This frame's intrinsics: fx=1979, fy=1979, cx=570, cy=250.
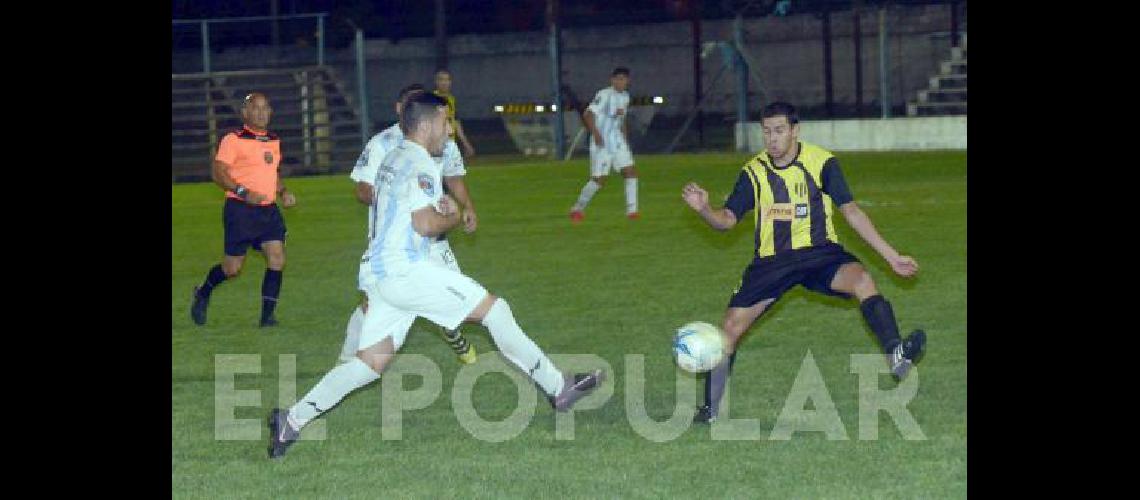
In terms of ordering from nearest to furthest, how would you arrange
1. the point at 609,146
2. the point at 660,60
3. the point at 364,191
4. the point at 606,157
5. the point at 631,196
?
the point at 364,191 → the point at 631,196 → the point at 606,157 → the point at 609,146 → the point at 660,60

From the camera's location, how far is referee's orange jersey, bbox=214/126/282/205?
1411 cm

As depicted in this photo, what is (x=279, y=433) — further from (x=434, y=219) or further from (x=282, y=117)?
(x=282, y=117)

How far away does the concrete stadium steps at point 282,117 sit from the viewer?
38.6 m

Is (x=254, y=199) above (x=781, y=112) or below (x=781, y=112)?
below

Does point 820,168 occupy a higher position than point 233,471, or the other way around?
point 820,168

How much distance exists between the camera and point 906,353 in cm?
952

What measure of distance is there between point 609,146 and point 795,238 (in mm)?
15259

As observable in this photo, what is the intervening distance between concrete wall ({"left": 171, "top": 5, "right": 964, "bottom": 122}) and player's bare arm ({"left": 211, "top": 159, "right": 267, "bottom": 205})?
32.9 metres

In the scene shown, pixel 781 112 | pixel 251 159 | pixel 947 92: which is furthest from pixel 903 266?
pixel 947 92

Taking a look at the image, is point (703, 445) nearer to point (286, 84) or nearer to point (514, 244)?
point (514, 244)

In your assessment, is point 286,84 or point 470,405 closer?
point 470,405
